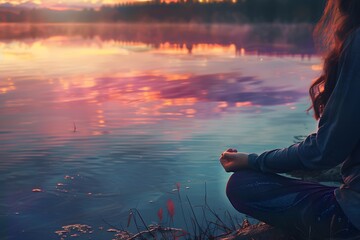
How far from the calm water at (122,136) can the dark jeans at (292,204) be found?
1544mm

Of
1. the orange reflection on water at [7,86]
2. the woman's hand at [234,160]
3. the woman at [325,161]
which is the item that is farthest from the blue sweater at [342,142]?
the orange reflection on water at [7,86]

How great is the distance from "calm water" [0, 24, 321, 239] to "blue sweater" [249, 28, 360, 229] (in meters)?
1.88

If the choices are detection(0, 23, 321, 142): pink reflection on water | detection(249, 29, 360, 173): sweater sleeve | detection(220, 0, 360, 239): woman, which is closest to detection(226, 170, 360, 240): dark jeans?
detection(220, 0, 360, 239): woman

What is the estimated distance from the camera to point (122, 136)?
731 cm

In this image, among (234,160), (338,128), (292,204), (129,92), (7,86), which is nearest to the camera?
(338,128)

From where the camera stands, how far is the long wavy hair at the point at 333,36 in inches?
87.5

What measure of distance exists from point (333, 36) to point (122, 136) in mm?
5095

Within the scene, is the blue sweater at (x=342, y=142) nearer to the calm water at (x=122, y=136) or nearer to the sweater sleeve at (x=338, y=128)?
the sweater sleeve at (x=338, y=128)

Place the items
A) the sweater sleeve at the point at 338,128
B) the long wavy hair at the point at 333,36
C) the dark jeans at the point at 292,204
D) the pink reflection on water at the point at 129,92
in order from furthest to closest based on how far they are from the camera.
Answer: the pink reflection on water at the point at 129,92
the dark jeans at the point at 292,204
the long wavy hair at the point at 333,36
the sweater sleeve at the point at 338,128

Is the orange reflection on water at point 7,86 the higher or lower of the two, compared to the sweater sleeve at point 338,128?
lower

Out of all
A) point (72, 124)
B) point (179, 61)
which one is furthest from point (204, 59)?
point (72, 124)

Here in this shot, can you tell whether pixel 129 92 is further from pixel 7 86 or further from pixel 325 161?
pixel 325 161

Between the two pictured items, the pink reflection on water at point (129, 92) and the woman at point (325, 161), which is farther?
→ the pink reflection on water at point (129, 92)

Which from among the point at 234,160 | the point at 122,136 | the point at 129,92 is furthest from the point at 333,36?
the point at 129,92
